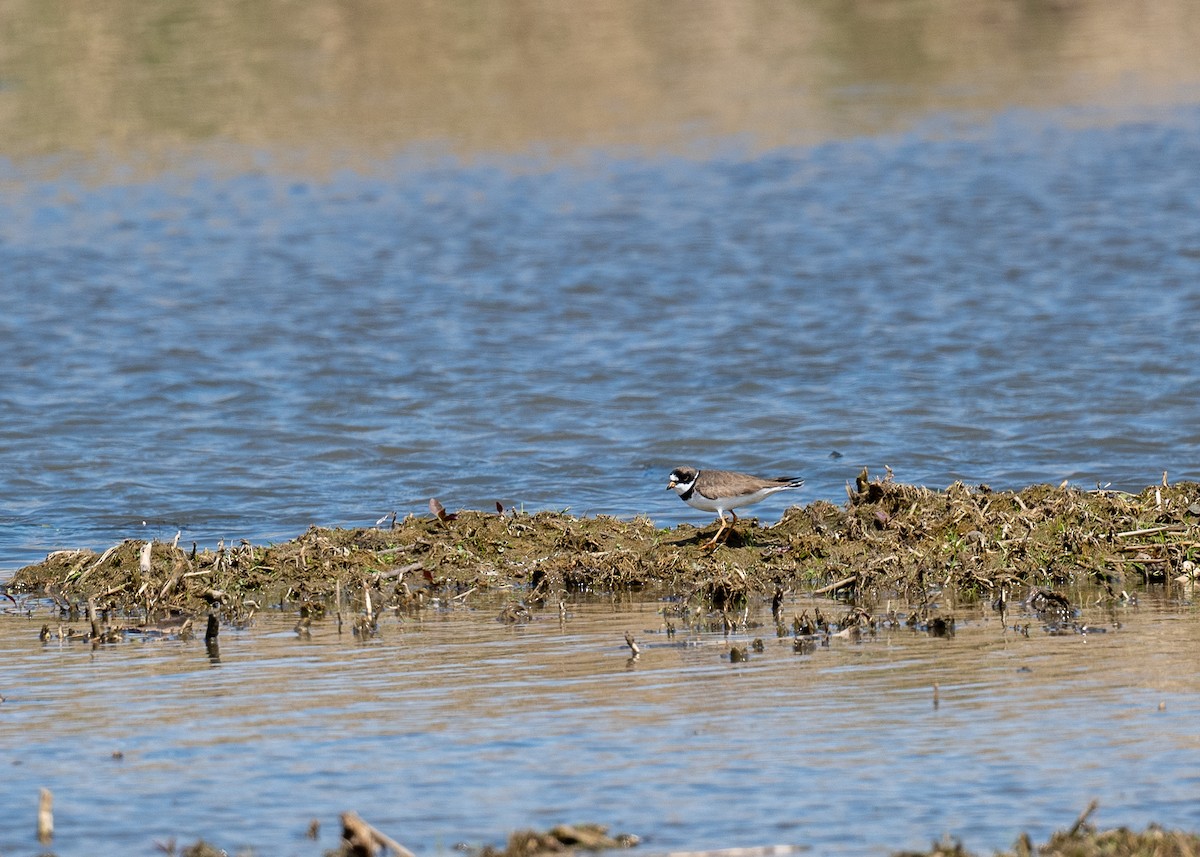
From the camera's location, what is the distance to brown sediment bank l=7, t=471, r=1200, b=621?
1005 cm

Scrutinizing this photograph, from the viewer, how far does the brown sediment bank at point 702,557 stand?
10047 millimetres

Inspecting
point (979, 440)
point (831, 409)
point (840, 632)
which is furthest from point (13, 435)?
point (840, 632)

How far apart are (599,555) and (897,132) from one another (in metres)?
22.1

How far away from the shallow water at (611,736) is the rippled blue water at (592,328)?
436 centimetres

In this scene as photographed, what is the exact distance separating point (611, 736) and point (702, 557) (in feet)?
11.6

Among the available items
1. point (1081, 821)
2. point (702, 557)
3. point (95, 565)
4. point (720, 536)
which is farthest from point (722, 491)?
point (1081, 821)

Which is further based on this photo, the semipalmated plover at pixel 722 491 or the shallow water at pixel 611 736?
the semipalmated plover at pixel 722 491

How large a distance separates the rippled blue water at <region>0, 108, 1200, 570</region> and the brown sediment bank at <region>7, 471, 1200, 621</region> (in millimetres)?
1958

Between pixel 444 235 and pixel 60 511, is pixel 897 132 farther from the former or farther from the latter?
pixel 60 511

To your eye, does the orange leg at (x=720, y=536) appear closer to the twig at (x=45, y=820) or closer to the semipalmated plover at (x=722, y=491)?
the semipalmated plover at (x=722, y=491)

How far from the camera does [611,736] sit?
722cm

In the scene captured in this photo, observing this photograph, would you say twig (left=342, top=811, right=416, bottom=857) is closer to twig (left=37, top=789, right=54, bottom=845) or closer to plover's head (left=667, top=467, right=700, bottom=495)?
twig (left=37, top=789, right=54, bottom=845)

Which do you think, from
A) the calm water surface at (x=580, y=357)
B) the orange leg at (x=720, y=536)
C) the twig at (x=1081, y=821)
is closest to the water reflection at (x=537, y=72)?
the calm water surface at (x=580, y=357)

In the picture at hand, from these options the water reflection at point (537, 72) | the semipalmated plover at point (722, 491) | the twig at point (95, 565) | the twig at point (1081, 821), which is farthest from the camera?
the water reflection at point (537, 72)
